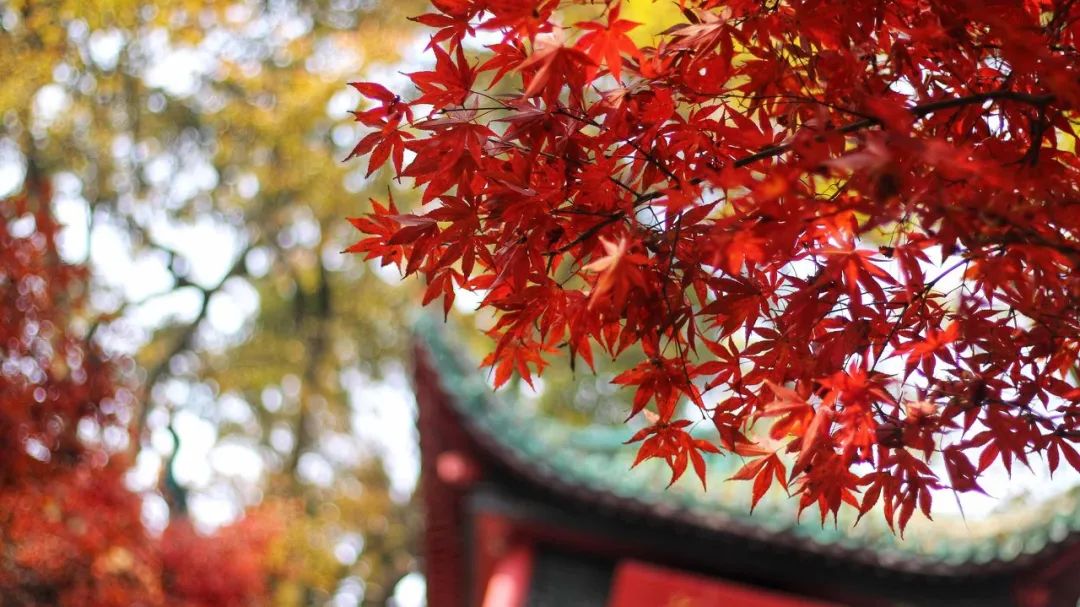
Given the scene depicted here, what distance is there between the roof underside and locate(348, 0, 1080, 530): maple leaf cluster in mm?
3023

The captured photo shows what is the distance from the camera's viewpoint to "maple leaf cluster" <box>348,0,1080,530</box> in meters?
1.66

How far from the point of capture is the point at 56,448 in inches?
247

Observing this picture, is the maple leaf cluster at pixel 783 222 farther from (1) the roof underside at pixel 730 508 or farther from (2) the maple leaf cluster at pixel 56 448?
(2) the maple leaf cluster at pixel 56 448

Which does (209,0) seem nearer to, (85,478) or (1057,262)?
(85,478)

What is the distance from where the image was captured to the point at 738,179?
151 centimetres

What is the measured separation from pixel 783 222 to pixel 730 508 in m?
3.46

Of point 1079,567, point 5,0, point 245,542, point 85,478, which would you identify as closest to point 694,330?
point 1079,567

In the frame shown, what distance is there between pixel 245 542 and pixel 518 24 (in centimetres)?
895

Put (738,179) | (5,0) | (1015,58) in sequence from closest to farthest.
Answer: (738,179) < (1015,58) < (5,0)

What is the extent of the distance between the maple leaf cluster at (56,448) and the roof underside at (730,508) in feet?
7.38

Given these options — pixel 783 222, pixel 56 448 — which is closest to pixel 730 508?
pixel 783 222

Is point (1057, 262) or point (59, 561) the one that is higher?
point (59, 561)

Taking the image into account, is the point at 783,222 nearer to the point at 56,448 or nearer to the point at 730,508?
the point at 730,508

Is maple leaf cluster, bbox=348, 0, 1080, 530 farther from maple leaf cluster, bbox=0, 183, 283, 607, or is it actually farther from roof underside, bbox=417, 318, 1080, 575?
maple leaf cluster, bbox=0, 183, 283, 607
